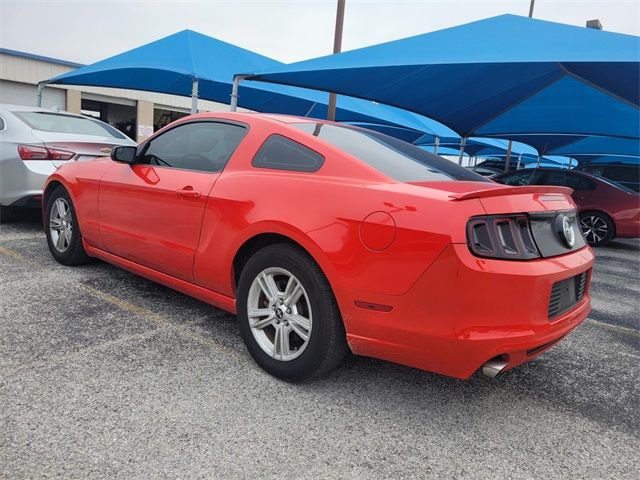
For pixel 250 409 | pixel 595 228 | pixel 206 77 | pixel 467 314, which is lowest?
pixel 250 409

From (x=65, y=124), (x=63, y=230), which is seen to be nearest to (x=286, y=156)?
(x=63, y=230)

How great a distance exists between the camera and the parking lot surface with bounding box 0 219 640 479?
6.36ft

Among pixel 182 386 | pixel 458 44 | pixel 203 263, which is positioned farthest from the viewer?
pixel 458 44

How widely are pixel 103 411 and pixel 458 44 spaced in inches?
191

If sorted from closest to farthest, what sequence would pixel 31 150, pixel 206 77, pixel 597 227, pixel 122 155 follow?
pixel 122 155 < pixel 31 150 < pixel 206 77 < pixel 597 227

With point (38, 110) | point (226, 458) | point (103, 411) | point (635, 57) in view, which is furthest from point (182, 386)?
point (38, 110)

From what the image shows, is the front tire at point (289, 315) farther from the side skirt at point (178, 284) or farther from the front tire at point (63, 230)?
the front tire at point (63, 230)

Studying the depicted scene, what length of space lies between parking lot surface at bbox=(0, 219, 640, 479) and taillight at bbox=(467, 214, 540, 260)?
0.88 metres

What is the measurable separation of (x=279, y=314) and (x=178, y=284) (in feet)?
3.11

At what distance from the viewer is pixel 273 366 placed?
2.58 metres

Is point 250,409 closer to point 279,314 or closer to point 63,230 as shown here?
point 279,314

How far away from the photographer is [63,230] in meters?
4.29

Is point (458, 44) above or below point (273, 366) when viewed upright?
above

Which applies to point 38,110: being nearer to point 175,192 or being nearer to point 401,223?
point 175,192
